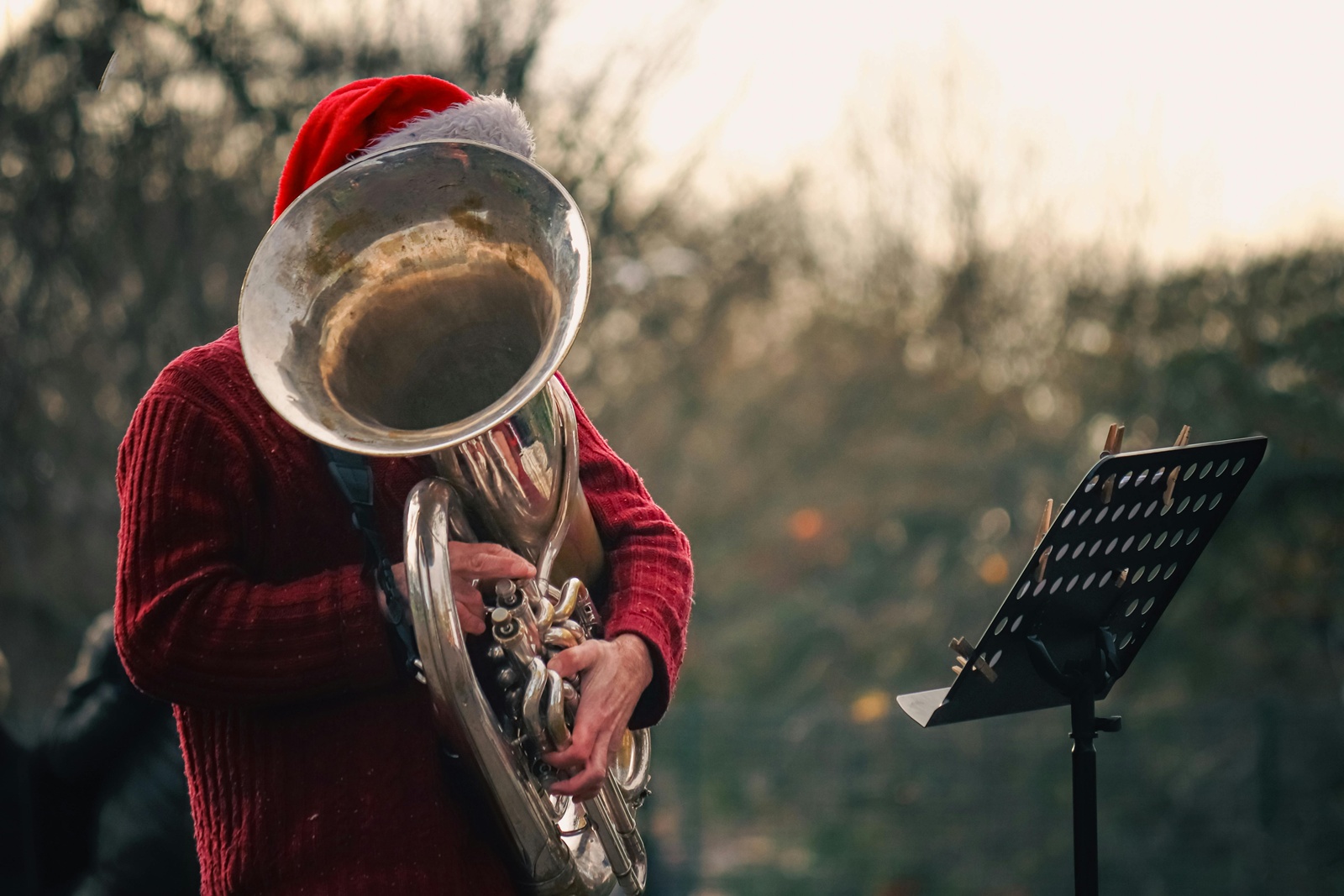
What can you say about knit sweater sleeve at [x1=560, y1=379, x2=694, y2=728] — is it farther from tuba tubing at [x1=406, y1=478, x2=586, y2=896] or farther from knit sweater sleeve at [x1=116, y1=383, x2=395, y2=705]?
knit sweater sleeve at [x1=116, y1=383, x2=395, y2=705]

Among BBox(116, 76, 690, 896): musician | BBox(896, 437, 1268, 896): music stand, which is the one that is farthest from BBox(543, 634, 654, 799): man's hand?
BBox(896, 437, 1268, 896): music stand

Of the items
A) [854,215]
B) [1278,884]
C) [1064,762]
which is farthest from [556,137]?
[1278,884]

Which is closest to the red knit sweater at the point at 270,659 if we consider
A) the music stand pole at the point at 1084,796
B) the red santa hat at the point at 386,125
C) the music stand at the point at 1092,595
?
the red santa hat at the point at 386,125

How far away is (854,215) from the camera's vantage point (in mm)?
9250

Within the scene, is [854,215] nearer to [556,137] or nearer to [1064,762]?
[556,137]

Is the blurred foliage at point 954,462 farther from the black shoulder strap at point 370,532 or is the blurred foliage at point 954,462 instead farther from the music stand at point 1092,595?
the black shoulder strap at point 370,532

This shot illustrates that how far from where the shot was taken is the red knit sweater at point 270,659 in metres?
1.42

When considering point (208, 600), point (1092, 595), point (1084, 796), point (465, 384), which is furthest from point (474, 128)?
point (1084, 796)

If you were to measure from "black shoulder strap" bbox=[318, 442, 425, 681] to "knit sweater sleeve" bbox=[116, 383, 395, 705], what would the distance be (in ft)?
0.07

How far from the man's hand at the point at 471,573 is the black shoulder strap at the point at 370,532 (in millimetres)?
11

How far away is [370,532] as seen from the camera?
1515 millimetres

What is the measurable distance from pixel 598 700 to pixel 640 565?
0.28 metres

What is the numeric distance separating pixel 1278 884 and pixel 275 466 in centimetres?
591

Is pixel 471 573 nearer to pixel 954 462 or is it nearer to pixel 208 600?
pixel 208 600
